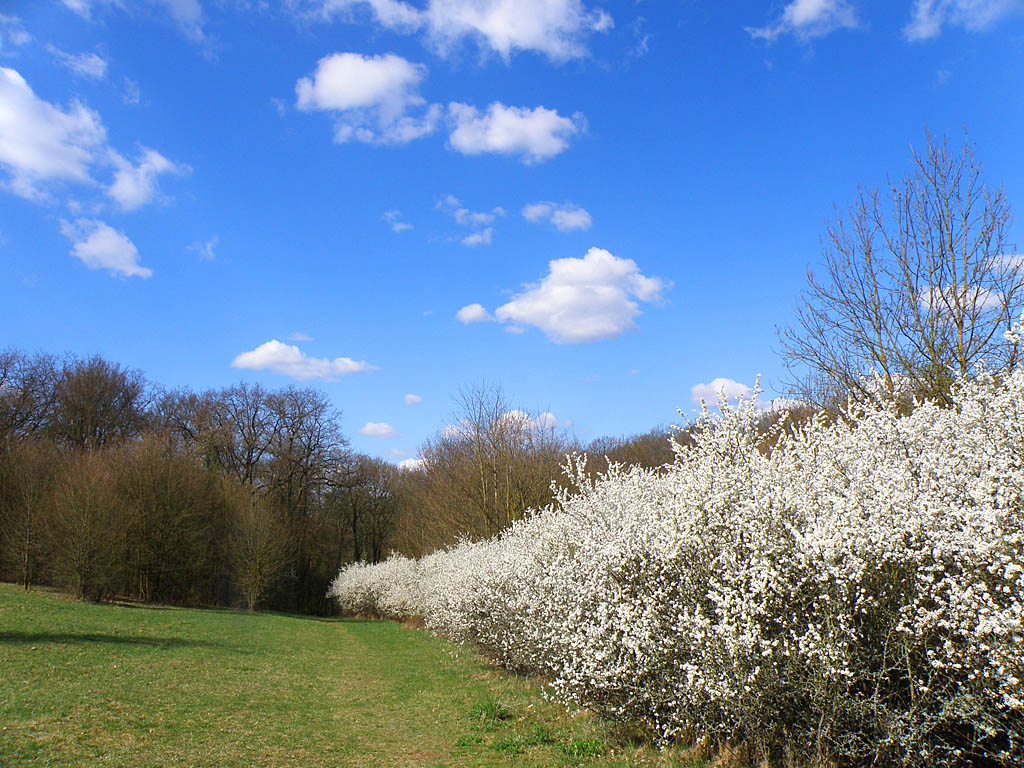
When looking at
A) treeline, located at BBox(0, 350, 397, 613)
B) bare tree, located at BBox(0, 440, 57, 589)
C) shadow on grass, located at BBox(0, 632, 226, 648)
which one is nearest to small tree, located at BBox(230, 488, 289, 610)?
treeline, located at BBox(0, 350, 397, 613)

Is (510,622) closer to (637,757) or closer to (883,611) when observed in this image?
(637,757)

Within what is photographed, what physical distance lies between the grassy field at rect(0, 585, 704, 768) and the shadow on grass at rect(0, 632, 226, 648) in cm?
5

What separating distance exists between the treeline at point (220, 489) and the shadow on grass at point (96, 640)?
9112 millimetres

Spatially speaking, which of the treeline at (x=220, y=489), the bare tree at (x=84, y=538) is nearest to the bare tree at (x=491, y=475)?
the treeline at (x=220, y=489)

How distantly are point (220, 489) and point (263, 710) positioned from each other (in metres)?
31.5

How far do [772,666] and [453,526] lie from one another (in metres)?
23.0

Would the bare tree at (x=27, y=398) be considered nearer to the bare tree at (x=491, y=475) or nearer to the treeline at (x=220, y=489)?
the treeline at (x=220, y=489)

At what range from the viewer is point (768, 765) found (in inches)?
202

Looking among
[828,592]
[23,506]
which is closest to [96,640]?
[828,592]

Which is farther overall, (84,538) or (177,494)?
(177,494)

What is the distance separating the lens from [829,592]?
4.74 meters

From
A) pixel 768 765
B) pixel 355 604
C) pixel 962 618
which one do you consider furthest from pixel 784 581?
pixel 355 604

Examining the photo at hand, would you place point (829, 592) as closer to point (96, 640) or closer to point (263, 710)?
point (263, 710)

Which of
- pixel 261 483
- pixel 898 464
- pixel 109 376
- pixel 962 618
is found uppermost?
pixel 109 376
